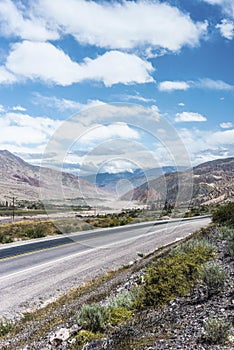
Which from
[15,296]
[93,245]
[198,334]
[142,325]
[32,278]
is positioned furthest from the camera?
[93,245]

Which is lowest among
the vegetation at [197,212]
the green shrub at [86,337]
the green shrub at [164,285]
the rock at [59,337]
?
the vegetation at [197,212]

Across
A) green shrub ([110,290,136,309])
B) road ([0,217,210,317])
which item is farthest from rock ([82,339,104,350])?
road ([0,217,210,317])

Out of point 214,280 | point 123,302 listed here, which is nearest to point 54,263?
point 123,302

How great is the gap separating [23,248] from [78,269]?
6676mm

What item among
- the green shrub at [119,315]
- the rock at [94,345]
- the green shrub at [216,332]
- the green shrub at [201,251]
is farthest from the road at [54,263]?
the green shrub at [216,332]

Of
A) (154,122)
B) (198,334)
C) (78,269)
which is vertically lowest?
(78,269)

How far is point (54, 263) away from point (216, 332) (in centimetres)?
1367

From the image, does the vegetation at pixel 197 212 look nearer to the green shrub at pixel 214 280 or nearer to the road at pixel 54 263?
the road at pixel 54 263

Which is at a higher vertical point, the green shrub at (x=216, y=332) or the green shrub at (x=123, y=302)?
the green shrub at (x=216, y=332)

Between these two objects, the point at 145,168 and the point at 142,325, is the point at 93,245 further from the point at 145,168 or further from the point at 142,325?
the point at 142,325

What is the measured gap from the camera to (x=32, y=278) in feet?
49.4

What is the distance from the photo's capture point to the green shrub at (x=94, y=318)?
24.1 feet

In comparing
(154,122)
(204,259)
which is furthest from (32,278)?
(154,122)

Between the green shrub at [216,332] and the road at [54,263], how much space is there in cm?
734
